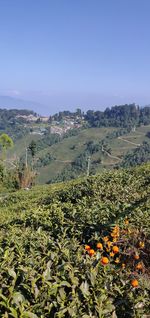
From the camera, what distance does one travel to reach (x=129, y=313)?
2420 millimetres

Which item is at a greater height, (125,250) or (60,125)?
(125,250)

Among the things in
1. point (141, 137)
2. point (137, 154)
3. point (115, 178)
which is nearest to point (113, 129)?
point (141, 137)

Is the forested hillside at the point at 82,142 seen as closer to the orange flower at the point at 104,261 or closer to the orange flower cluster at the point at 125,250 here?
the orange flower cluster at the point at 125,250

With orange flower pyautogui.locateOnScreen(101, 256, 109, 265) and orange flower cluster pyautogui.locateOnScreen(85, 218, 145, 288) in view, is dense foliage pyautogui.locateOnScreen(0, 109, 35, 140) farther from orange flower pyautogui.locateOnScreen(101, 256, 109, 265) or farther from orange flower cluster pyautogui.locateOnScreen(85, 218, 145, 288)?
orange flower pyautogui.locateOnScreen(101, 256, 109, 265)

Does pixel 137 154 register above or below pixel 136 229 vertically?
below

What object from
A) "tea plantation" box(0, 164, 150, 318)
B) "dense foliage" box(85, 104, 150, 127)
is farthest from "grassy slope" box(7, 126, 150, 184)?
"tea plantation" box(0, 164, 150, 318)

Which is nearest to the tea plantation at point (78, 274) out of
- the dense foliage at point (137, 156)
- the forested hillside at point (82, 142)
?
the forested hillside at point (82, 142)

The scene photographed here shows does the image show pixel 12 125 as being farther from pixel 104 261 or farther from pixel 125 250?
pixel 104 261

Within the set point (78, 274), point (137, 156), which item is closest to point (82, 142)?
point (137, 156)

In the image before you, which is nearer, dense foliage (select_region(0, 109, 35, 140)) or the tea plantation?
the tea plantation

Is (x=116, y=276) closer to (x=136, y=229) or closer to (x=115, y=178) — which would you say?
(x=136, y=229)

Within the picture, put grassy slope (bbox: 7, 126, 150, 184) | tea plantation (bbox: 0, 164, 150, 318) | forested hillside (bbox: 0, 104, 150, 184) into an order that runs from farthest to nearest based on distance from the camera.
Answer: grassy slope (bbox: 7, 126, 150, 184), forested hillside (bbox: 0, 104, 150, 184), tea plantation (bbox: 0, 164, 150, 318)

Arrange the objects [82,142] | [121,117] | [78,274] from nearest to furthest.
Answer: [78,274]
[82,142]
[121,117]

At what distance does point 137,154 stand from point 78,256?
9279 centimetres
